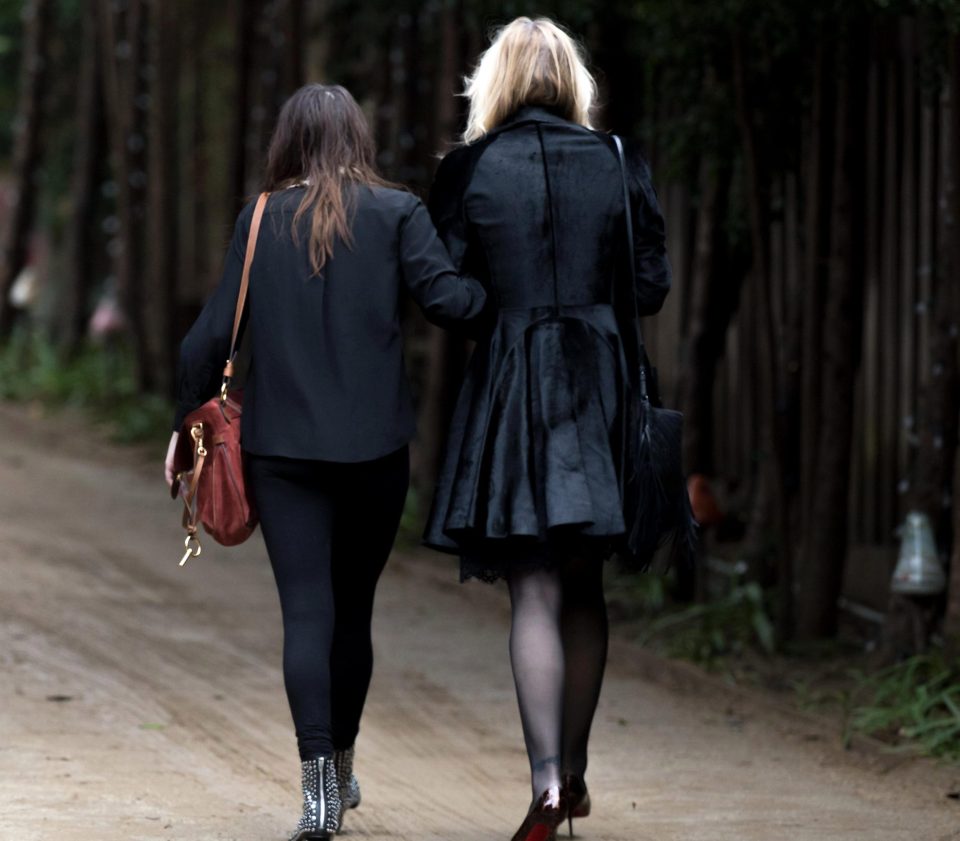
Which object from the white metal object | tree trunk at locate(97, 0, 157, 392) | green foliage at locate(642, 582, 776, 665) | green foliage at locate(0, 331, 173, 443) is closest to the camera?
the white metal object

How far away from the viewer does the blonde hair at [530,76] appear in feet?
15.4

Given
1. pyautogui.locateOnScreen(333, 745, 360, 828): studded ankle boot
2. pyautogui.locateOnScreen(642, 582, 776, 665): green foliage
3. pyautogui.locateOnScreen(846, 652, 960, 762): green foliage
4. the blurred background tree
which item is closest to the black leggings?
pyautogui.locateOnScreen(333, 745, 360, 828): studded ankle boot

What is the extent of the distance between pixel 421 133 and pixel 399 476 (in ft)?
33.4

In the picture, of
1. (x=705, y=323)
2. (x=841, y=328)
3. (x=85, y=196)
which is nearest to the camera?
(x=841, y=328)

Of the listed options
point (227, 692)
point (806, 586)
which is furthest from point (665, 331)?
point (227, 692)

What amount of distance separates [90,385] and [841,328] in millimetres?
9555

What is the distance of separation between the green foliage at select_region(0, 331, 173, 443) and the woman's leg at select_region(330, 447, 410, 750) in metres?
9.83

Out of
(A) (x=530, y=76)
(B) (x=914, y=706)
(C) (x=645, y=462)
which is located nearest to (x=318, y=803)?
(C) (x=645, y=462)

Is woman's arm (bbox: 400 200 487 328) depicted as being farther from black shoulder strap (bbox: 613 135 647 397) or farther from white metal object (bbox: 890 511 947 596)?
white metal object (bbox: 890 511 947 596)

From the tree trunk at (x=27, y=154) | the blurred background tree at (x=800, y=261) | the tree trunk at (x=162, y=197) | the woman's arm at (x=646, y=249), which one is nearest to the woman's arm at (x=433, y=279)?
the woman's arm at (x=646, y=249)

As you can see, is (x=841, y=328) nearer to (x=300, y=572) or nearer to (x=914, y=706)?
(x=914, y=706)

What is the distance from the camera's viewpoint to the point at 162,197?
15.7 metres

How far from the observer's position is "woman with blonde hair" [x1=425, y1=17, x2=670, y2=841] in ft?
15.2

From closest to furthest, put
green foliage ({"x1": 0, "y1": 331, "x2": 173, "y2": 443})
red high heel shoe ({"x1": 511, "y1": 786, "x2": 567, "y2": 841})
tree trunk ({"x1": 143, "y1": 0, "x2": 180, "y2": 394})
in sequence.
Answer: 1. red high heel shoe ({"x1": 511, "y1": 786, "x2": 567, "y2": 841})
2. green foliage ({"x1": 0, "y1": 331, "x2": 173, "y2": 443})
3. tree trunk ({"x1": 143, "y1": 0, "x2": 180, "y2": 394})
